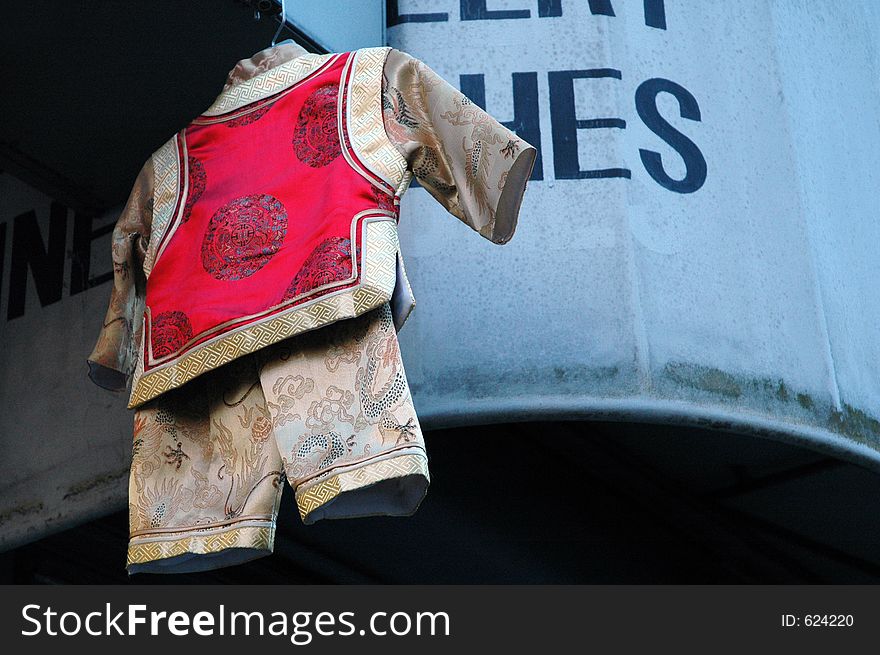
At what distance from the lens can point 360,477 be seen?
248cm

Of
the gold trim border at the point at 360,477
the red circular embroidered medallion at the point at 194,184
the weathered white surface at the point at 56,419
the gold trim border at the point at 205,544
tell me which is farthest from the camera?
the weathered white surface at the point at 56,419

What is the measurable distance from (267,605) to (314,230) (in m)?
0.81

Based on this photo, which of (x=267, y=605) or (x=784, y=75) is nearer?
(x=267, y=605)

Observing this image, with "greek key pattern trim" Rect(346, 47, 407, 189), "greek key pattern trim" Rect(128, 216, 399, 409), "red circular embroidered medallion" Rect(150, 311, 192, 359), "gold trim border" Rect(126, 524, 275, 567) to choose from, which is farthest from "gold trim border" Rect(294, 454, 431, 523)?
"greek key pattern trim" Rect(346, 47, 407, 189)

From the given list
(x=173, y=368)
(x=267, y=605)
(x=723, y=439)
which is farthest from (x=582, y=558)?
(x=173, y=368)

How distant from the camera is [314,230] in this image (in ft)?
8.82

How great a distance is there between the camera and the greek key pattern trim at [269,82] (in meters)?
2.95

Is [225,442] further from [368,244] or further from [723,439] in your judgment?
[723,439]

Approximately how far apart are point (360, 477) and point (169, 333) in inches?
21.6

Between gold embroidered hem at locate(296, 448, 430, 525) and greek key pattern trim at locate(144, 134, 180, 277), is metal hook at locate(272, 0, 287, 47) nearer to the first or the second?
greek key pattern trim at locate(144, 134, 180, 277)

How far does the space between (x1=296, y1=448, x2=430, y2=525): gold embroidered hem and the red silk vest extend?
0.29 metres

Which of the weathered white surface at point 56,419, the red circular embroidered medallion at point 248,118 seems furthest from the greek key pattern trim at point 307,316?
the weathered white surface at point 56,419

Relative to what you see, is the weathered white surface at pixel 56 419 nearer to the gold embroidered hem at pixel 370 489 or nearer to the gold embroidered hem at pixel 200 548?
the gold embroidered hem at pixel 200 548

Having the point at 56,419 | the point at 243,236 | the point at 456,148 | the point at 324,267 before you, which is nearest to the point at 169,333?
the point at 243,236
